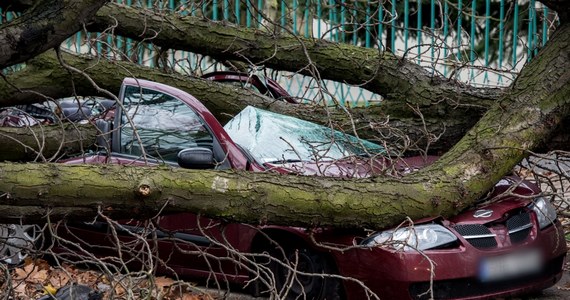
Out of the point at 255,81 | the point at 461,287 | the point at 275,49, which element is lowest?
the point at 461,287

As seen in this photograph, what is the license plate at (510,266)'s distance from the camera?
558 centimetres

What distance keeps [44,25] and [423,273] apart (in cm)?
244

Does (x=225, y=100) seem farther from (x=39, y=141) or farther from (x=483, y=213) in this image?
(x=483, y=213)

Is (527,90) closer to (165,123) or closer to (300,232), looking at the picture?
(300,232)

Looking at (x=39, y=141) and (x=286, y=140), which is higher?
(x=286, y=140)

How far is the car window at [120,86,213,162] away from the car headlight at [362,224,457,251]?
1.41m

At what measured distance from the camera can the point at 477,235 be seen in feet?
18.6

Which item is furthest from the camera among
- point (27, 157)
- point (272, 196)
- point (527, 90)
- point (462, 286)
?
point (27, 157)

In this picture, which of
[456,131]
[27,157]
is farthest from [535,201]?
[27,157]

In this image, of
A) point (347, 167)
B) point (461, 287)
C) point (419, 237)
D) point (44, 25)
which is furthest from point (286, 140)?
point (44, 25)

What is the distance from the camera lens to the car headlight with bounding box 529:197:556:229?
6020 mm

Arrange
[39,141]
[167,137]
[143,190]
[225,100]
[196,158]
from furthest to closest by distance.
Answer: [225,100], [39,141], [167,137], [196,158], [143,190]

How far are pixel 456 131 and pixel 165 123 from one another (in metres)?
2.32

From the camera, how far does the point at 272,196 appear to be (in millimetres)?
5199
